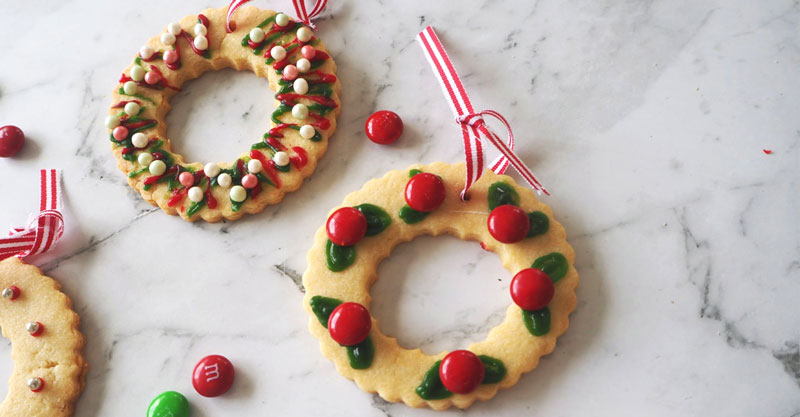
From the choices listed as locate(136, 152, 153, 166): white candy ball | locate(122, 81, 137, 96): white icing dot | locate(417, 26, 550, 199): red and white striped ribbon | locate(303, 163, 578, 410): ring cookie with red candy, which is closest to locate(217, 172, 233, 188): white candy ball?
locate(136, 152, 153, 166): white candy ball

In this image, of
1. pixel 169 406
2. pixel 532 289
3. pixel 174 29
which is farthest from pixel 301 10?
pixel 169 406

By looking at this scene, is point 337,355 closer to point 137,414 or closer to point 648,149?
point 137,414

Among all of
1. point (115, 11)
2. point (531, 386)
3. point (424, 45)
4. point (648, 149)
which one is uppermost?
point (115, 11)

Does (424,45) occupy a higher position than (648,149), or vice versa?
(424,45)

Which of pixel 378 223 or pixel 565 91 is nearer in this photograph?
pixel 378 223

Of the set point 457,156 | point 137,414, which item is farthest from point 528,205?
point 137,414

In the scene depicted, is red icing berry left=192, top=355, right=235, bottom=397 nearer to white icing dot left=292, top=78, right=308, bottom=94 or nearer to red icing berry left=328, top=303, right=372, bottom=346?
red icing berry left=328, top=303, right=372, bottom=346

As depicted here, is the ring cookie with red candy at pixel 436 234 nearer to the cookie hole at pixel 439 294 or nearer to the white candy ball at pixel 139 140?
the cookie hole at pixel 439 294

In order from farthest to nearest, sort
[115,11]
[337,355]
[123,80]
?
[115,11]
[123,80]
[337,355]
